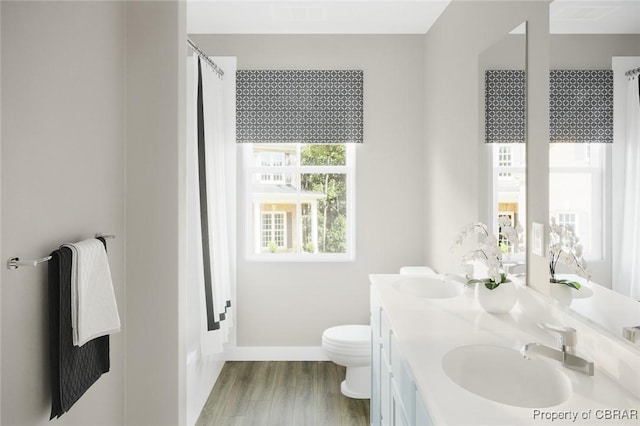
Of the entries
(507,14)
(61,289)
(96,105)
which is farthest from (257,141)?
(61,289)

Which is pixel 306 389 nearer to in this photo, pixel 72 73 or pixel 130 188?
pixel 130 188

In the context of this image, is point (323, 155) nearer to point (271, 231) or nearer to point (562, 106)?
point (271, 231)

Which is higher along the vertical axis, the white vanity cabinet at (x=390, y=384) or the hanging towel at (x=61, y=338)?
the hanging towel at (x=61, y=338)

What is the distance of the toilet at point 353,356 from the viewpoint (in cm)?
295

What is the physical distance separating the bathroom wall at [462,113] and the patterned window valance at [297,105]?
633 mm

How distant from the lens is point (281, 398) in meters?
3.03

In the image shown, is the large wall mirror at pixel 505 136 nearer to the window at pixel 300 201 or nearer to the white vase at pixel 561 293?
the white vase at pixel 561 293

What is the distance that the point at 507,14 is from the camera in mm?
2150

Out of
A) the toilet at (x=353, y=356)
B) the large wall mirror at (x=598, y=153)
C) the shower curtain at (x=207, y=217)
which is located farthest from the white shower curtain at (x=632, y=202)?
the shower curtain at (x=207, y=217)

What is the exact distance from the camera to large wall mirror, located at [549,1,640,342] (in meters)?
1.32

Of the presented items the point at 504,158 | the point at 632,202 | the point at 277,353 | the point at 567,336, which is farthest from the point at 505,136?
the point at 277,353

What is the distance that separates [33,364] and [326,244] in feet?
8.46

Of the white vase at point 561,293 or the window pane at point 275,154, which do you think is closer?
the white vase at point 561,293

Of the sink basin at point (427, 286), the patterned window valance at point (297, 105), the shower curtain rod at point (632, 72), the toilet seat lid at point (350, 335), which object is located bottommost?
the toilet seat lid at point (350, 335)
